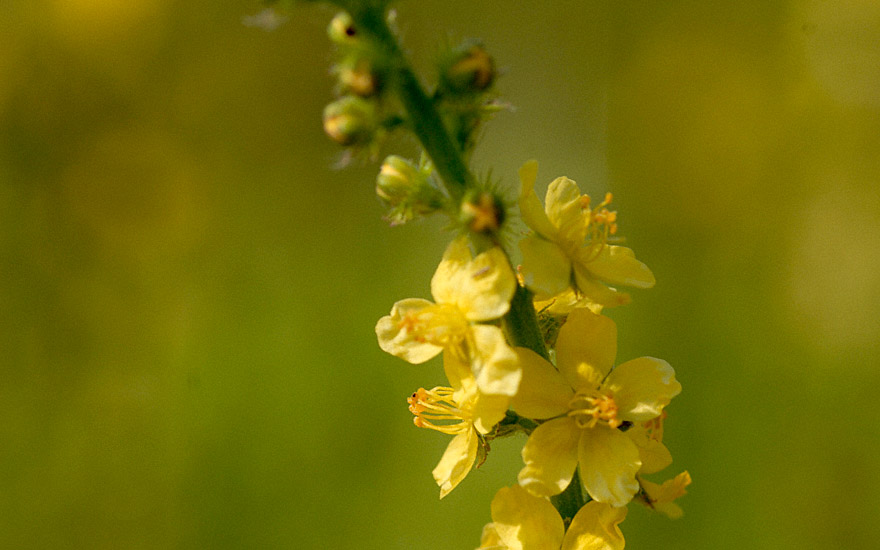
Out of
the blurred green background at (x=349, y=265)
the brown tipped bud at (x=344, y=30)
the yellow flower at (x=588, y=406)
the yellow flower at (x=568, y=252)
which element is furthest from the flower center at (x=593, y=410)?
the blurred green background at (x=349, y=265)

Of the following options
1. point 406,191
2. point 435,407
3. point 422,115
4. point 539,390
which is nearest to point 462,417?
point 435,407

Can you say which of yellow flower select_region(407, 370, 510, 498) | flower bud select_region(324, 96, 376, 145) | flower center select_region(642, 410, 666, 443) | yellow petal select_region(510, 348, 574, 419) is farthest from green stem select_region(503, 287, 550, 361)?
flower bud select_region(324, 96, 376, 145)

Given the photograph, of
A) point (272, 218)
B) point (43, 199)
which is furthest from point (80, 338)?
point (272, 218)

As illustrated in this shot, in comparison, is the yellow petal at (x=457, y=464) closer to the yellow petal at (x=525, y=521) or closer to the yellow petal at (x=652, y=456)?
the yellow petal at (x=525, y=521)

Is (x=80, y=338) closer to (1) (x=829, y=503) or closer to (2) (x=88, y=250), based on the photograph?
(2) (x=88, y=250)

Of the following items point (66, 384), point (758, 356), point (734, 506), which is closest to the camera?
point (734, 506)

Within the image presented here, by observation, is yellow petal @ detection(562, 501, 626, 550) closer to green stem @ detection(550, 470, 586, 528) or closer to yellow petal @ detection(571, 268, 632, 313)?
green stem @ detection(550, 470, 586, 528)
